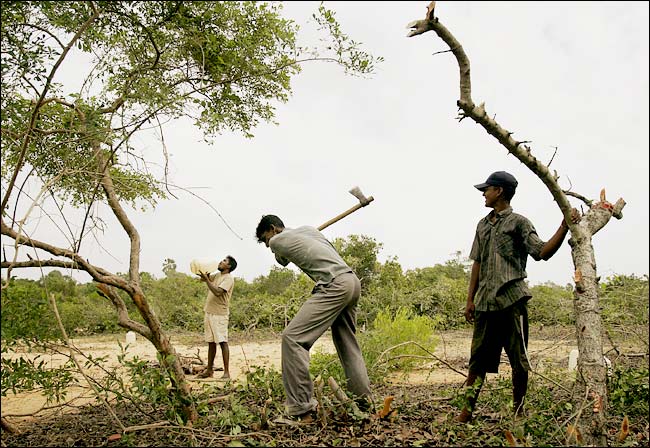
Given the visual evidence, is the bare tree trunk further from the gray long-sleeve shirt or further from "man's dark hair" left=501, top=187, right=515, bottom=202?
the gray long-sleeve shirt

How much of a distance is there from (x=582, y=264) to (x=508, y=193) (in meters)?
0.78

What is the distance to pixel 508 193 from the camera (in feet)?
14.7

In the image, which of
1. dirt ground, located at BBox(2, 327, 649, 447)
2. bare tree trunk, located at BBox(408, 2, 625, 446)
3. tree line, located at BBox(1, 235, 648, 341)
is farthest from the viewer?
tree line, located at BBox(1, 235, 648, 341)

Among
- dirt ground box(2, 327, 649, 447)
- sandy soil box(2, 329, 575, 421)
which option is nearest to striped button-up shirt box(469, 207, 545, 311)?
dirt ground box(2, 327, 649, 447)

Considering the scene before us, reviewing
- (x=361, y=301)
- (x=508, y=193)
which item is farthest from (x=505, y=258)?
(x=361, y=301)

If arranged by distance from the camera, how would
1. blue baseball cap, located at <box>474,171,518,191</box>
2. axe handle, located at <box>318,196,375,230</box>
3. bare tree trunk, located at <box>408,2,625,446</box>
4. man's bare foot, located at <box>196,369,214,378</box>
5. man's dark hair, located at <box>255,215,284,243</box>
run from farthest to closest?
man's bare foot, located at <box>196,369,214,378</box> → axe handle, located at <box>318,196,375,230</box> → man's dark hair, located at <box>255,215,284,243</box> → blue baseball cap, located at <box>474,171,518,191</box> → bare tree trunk, located at <box>408,2,625,446</box>

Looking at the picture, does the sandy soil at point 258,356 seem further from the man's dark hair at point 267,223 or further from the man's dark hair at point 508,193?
the man's dark hair at point 508,193

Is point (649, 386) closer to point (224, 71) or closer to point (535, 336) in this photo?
point (224, 71)

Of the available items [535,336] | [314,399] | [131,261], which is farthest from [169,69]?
[535,336]

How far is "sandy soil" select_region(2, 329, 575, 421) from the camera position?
5.86 m

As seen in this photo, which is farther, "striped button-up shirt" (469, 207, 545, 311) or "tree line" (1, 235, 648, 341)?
"tree line" (1, 235, 648, 341)

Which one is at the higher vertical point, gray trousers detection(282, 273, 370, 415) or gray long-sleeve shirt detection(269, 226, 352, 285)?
gray long-sleeve shirt detection(269, 226, 352, 285)

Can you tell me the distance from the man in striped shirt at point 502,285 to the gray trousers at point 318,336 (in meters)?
0.85

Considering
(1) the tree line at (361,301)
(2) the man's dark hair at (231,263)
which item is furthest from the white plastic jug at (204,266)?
(1) the tree line at (361,301)
